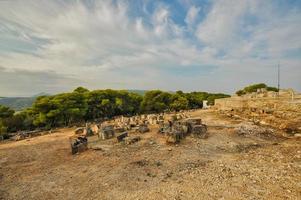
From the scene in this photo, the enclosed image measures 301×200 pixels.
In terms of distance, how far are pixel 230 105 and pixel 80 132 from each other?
54.1ft

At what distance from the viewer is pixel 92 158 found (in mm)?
8391

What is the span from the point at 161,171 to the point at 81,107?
61.8 feet

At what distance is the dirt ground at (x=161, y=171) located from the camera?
5328 millimetres

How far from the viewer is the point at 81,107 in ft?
76.1

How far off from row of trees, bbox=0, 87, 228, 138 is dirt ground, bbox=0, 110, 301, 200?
10.6 m

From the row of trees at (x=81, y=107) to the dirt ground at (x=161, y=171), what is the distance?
10.6 m

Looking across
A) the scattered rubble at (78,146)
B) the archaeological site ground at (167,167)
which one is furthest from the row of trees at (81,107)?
the scattered rubble at (78,146)

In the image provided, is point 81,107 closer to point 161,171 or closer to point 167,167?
point 167,167

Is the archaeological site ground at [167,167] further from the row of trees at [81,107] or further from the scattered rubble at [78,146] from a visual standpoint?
the row of trees at [81,107]

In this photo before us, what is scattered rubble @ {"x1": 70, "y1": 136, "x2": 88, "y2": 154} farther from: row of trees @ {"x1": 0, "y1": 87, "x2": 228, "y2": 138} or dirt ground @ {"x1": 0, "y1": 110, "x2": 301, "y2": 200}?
row of trees @ {"x1": 0, "y1": 87, "x2": 228, "y2": 138}

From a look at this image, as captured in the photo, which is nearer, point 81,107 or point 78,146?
point 78,146

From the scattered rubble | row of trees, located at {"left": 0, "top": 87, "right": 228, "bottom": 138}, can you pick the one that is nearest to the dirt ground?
the scattered rubble

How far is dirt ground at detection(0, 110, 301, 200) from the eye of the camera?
5328 mm

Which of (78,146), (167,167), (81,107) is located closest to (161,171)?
(167,167)
